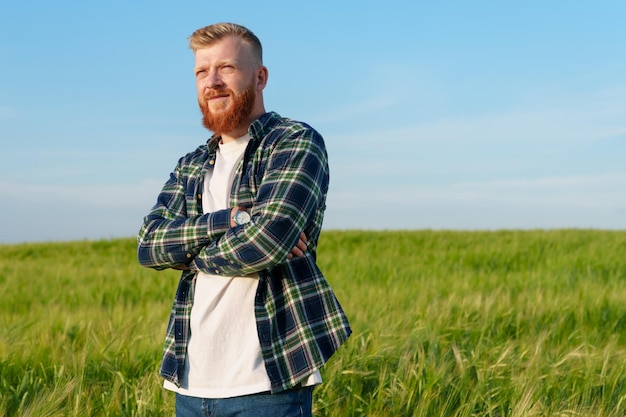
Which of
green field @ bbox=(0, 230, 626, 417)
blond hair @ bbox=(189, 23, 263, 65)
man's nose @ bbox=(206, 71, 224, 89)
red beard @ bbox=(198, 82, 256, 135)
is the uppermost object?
blond hair @ bbox=(189, 23, 263, 65)

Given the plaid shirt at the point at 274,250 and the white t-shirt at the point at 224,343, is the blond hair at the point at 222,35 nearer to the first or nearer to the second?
the plaid shirt at the point at 274,250

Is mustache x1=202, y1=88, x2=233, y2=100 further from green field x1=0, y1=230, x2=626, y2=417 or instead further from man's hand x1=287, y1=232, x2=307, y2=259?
green field x1=0, y1=230, x2=626, y2=417

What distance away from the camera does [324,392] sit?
415 cm

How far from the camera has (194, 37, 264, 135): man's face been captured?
9.36 ft

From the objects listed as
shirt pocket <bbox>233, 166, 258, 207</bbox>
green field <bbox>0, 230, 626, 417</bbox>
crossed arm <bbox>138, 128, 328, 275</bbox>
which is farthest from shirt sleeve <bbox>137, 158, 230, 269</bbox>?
green field <bbox>0, 230, 626, 417</bbox>

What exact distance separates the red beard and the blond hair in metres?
0.19

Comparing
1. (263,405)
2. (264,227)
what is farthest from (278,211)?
(263,405)

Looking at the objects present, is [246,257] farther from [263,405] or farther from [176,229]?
[263,405]

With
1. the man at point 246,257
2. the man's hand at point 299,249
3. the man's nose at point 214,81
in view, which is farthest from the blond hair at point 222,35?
the man's hand at point 299,249

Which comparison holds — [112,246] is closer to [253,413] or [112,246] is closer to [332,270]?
[332,270]

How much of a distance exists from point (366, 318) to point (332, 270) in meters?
5.06

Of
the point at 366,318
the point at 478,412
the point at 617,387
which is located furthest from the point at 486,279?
the point at 478,412

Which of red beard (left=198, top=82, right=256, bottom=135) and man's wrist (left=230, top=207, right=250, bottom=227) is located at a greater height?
red beard (left=198, top=82, right=256, bottom=135)

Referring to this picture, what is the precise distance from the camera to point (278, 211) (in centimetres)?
262
